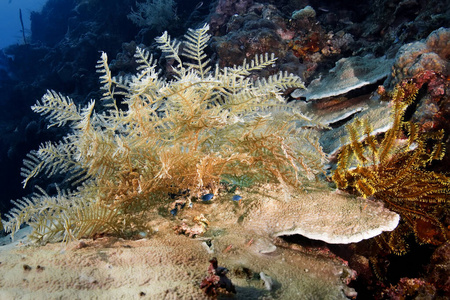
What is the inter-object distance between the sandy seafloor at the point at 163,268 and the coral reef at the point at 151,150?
0.25 metres

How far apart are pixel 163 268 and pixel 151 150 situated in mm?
1125

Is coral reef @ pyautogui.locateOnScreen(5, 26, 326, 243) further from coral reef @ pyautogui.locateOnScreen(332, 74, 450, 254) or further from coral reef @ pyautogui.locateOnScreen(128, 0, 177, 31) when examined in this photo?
coral reef @ pyautogui.locateOnScreen(128, 0, 177, 31)

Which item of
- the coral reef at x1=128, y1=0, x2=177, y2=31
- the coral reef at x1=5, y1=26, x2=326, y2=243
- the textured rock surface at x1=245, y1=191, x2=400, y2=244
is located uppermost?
the coral reef at x1=128, y1=0, x2=177, y2=31

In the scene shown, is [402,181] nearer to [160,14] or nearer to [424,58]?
[424,58]

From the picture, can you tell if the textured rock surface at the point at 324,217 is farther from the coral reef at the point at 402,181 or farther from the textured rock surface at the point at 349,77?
the textured rock surface at the point at 349,77

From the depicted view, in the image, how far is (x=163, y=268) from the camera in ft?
6.21

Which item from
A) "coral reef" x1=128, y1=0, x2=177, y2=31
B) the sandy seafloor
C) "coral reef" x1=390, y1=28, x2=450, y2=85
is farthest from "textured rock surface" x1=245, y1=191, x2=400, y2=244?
"coral reef" x1=128, y1=0, x2=177, y2=31

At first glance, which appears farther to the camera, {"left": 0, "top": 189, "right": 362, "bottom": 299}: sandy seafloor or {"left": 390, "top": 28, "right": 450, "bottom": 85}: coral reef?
{"left": 390, "top": 28, "right": 450, "bottom": 85}: coral reef

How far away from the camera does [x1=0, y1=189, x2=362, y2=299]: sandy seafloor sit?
1651 millimetres

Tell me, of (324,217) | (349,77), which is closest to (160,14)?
(349,77)

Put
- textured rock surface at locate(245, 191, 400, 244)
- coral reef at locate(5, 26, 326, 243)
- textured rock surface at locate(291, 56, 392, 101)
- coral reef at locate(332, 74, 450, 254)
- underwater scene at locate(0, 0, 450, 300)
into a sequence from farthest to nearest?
1. textured rock surface at locate(291, 56, 392, 101)
2. coral reef at locate(332, 74, 450, 254)
3. textured rock surface at locate(245, 191, 400, 244)
4. coral reef at locate(5, 26, 326, 243)
5. underwater scene at locate(0, 0, 450, 300)

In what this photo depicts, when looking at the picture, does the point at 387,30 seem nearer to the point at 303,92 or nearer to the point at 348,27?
the point at 348,27

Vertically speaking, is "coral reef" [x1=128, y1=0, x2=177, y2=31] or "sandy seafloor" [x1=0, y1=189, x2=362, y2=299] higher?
"coral reef" [x1=128, y1=0, x2=177, y2=31]

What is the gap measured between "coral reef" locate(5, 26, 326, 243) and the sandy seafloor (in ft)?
0.82
